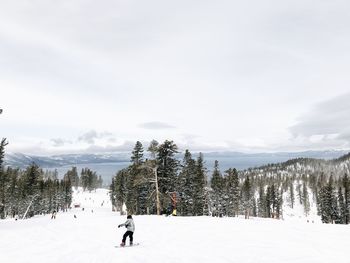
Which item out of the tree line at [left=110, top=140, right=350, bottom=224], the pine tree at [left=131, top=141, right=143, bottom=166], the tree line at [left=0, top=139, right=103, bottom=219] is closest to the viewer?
the tree line at [left=110, top=140, right=350, bottom=224]

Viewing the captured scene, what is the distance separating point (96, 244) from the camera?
19453mm

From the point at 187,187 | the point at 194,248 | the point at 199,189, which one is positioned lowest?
the point at 194,248

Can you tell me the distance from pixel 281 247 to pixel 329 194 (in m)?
77.4

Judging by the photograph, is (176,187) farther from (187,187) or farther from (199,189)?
(199,189)

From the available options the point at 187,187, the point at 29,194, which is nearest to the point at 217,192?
the point at 187,187

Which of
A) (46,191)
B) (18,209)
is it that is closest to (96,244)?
(18,209)

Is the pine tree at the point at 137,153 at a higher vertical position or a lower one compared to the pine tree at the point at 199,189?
higher

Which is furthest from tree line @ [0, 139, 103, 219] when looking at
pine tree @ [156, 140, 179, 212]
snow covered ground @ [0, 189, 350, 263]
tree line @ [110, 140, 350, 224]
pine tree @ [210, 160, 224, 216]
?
snow covered ground @ [0, 189, 350, 263]

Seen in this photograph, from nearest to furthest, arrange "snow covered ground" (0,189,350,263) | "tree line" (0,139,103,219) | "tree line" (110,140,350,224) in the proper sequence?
"snow covered ground" (0,189,350,263) < "tree line" (110,140,350,224) < "tree line" (0,139,103,219)

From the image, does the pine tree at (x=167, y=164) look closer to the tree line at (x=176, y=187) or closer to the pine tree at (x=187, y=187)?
the tree line at (x=176, y=187)

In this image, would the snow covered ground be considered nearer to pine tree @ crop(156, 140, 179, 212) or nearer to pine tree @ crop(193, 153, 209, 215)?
pine tree @ crop(156, 140, 179, 212)

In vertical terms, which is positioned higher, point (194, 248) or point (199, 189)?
point (199, 189)

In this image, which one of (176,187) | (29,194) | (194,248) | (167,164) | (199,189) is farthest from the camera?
(29,194)

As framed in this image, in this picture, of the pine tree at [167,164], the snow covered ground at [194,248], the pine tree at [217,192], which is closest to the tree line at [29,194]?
the pine tree at [167,164]
